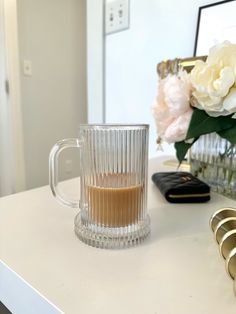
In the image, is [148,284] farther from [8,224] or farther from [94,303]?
[8,224]

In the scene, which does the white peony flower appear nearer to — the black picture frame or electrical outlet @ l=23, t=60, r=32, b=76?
the black picture frame

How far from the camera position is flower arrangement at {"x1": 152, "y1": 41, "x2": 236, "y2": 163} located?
0.36 m

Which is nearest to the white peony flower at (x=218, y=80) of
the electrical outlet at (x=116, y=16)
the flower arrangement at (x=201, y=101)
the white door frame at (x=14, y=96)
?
the flower arrangement at (x=201, y=101)

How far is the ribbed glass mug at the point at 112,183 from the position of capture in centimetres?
38

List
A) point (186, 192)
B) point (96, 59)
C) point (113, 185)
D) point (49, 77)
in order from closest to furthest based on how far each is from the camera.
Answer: point (113, 185) → point (186, 192) → point (96, 59) → point (49, 77)

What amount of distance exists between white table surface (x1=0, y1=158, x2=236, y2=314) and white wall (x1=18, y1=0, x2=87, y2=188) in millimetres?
1505

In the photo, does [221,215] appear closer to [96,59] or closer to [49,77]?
[96,59]

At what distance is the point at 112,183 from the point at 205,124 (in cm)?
17

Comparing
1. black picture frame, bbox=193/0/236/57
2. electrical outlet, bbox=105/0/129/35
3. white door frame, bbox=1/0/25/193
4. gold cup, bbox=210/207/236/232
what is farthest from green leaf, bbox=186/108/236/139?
white door frame, bbox=1/0/25/193

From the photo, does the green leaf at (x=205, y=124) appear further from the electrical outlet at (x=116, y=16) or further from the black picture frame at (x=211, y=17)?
the electrical outlet at (x=116, y=16)

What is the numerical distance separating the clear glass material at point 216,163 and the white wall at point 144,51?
1.32 ft

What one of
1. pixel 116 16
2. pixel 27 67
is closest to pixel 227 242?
pixel 116 16

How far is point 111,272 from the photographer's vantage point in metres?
0.31

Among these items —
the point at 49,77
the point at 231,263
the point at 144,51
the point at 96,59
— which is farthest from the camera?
the point at 49,77
